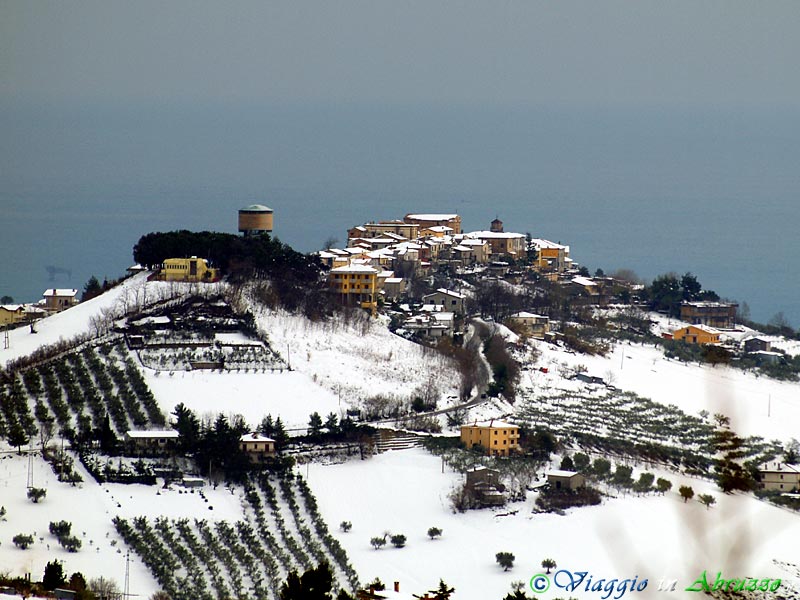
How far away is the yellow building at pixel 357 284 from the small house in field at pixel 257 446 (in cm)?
1375

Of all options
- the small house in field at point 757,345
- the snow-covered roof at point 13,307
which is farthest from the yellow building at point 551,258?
the snow-covered roof at point 13,307

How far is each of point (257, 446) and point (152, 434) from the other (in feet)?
7.82

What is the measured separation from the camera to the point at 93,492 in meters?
35.0

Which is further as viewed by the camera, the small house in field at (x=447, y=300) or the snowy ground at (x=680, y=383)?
the small house in field at (x=447, y=300)

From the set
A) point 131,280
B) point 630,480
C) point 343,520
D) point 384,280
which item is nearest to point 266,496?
point 343,520

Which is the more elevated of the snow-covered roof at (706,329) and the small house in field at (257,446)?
the snow-covered roof at (706,329)

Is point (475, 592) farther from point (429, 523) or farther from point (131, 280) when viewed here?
point (131, 280)

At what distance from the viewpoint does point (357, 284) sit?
52.5 meters

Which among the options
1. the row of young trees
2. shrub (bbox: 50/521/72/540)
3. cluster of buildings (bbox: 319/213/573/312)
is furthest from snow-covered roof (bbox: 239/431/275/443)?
cluster of buildings (bbox: 319/213/573/312)

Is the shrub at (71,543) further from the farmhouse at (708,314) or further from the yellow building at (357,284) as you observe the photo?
the farmhouse at (708,314)

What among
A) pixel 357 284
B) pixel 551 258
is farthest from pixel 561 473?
pixel 551 258

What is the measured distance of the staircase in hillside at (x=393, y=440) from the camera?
39969 mm

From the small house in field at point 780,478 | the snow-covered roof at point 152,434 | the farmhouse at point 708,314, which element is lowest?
the small house in field at point 780,478

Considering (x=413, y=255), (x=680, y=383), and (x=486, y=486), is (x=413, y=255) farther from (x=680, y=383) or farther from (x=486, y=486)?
(x=486, y=486)
